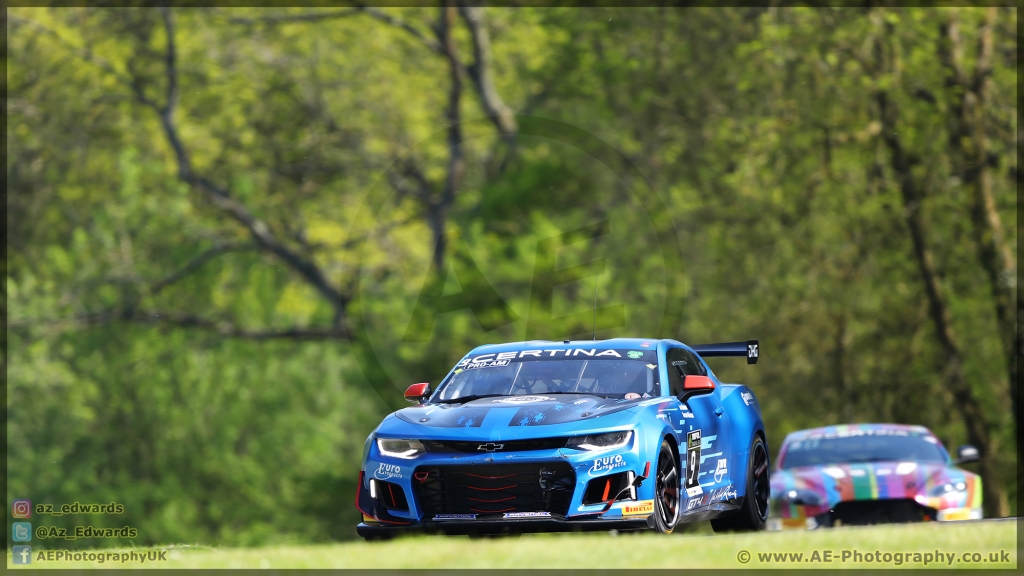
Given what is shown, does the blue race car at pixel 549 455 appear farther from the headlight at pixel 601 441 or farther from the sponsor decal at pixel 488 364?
the sponsor decal at pixel 488 364

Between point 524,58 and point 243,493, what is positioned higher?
point 524,58

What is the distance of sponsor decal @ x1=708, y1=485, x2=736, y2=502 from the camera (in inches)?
420

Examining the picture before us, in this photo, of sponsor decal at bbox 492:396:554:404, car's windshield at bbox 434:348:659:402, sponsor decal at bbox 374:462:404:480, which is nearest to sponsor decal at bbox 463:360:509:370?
car's windshield at bbox 434:348:659:402

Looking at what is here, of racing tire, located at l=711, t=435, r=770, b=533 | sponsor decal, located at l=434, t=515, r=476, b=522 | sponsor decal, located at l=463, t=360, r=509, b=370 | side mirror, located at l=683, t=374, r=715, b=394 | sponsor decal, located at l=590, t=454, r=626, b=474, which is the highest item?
sponsor decal, located at l=463, t=360, r=509, b=370

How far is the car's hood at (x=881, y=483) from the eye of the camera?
44.5ft

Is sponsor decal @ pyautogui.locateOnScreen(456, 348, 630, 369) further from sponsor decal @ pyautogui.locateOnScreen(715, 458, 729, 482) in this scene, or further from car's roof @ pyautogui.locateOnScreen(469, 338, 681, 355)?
sponsor decal @ pyautogui.locateOnScreen(715, 458, 729, 482)

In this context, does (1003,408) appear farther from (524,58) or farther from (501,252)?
(524,58)

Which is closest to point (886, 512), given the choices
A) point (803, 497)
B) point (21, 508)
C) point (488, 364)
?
point (803, 497)

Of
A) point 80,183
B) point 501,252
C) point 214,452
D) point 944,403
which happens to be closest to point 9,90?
point 80,183

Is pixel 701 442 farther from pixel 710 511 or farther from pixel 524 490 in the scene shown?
pixel 524 490

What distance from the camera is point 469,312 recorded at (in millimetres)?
32219

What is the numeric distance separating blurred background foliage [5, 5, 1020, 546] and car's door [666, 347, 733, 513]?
1501 cm

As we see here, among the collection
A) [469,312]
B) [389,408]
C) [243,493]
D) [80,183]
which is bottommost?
[243,493]

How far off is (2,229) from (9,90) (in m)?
4.52
